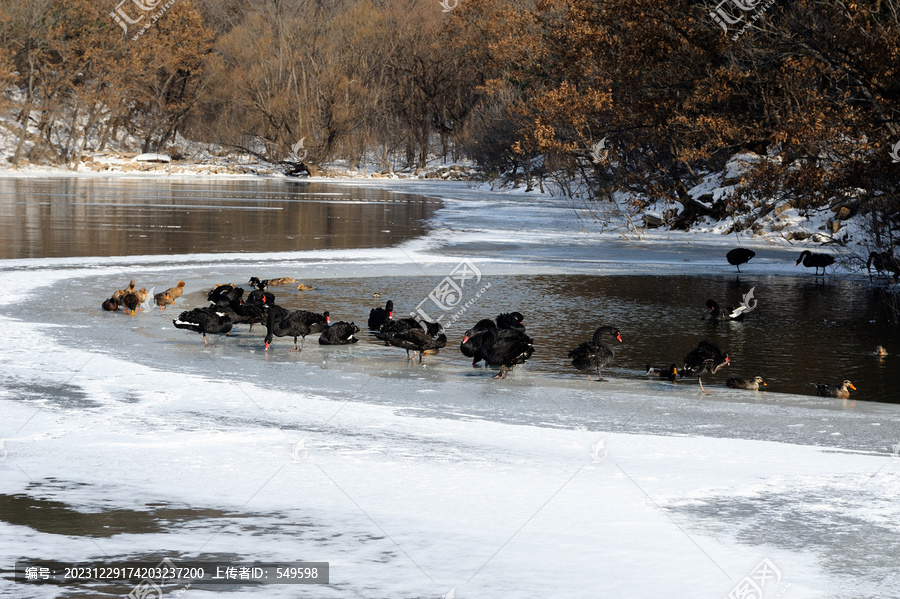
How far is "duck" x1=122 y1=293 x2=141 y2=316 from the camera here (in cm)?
1286

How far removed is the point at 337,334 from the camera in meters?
11.2

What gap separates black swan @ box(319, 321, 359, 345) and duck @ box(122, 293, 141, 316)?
122 inches

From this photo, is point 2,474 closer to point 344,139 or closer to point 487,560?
point 487,560

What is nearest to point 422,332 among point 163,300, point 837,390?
point 837,390

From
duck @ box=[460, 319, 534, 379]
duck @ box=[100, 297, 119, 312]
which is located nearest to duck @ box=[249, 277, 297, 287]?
duck @ box=[100, 297, 119, 312]

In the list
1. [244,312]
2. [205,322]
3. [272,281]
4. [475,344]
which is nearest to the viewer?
[475,344]

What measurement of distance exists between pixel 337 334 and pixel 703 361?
4025 millimetres

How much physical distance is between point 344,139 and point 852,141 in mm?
63381

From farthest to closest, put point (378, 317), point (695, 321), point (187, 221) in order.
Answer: point (187, 221), point (695, 321), point (378, 317)

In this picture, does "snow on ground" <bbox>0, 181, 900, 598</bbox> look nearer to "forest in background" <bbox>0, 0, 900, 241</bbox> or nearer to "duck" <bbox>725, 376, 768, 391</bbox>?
"duck" <bbox>725, 376, 768, 391</bbox>

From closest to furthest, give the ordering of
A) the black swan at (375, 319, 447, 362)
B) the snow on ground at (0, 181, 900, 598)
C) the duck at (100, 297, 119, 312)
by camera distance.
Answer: the snow on ground at (0, 181, 900, 598), the black swan at (375, 319, 447, 362), the duck at (100, 297, 119, 312)

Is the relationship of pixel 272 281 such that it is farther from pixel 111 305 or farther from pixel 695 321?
pixel 695 321

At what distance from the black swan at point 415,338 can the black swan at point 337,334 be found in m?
0.63

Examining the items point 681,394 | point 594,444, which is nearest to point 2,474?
point 594,444
